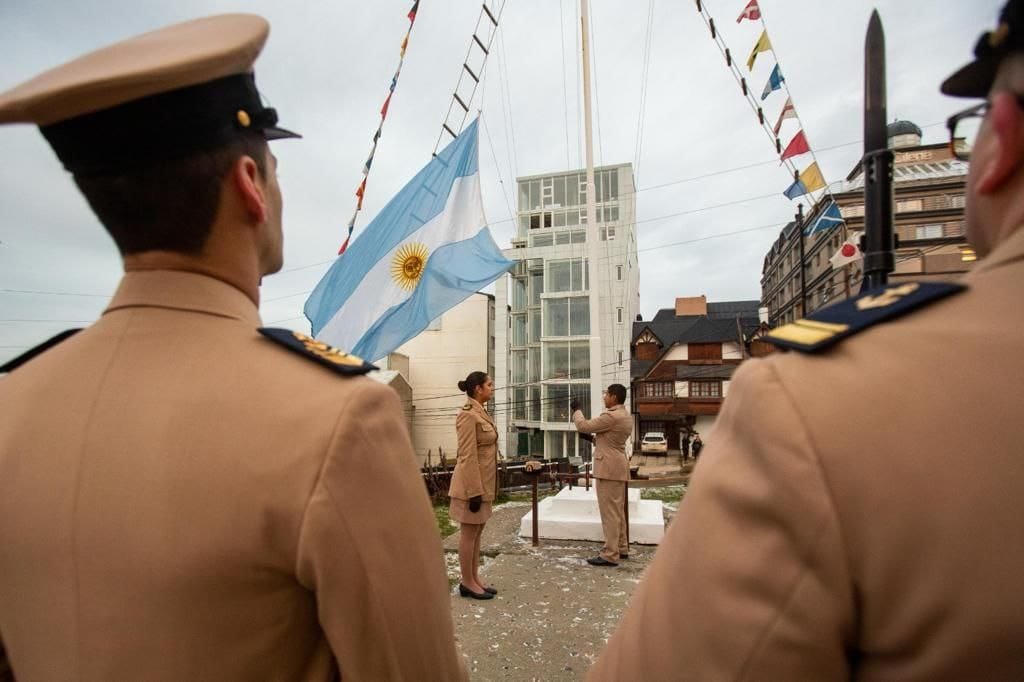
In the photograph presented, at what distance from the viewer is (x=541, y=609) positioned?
4.78 meters

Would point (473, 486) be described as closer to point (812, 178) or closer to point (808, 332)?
point (808, 332)

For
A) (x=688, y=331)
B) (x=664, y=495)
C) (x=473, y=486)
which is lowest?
(x=664, y=495)

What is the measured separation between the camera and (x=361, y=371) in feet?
3.52

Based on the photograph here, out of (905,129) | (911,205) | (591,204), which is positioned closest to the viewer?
(591,204)

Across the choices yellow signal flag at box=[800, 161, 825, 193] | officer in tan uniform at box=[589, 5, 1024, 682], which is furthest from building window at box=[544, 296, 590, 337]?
officer in tan uniform at box=[589, 5, 1024, 682]

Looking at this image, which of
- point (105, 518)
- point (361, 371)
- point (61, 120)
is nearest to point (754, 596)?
point (361, 371)

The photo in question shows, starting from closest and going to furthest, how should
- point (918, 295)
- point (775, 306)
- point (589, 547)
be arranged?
point (918, 295) → point (589, 547) → point (775, 306)

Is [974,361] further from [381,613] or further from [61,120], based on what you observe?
[61,120]

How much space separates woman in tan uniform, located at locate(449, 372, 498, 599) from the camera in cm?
495

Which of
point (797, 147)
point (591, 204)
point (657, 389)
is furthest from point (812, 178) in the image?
point (657, 389)

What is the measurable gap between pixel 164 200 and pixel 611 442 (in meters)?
5.58

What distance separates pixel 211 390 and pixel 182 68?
0.58 m

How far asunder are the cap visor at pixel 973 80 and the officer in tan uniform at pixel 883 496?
3cm

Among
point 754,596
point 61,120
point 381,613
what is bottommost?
point 381,613
